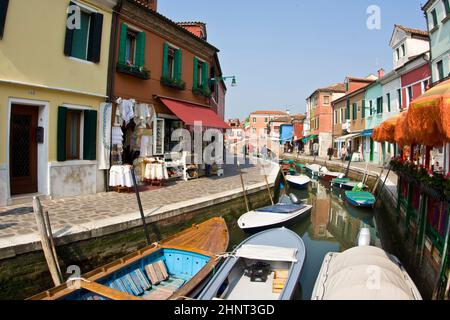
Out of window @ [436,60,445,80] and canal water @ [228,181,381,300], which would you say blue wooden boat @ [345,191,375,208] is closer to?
canal water @ [228,181,381,300]

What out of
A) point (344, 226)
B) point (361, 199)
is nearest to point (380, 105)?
point (361, 199)

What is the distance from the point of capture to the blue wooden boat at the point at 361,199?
46.5 ft

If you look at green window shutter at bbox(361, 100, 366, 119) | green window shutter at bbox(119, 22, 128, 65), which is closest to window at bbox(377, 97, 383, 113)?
green window shutter at bbox(361, 100, 366, 119)

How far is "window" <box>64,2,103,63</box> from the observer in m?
9.52

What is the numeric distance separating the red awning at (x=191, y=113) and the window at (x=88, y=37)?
333 centimetres

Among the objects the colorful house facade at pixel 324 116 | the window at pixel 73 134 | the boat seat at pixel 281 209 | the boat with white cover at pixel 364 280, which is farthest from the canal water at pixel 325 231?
the colorful house facade at pixel 324 116

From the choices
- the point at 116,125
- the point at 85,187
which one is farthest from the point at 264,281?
the point at 116,125

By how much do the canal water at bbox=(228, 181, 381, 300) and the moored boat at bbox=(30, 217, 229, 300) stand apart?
6.46 ft

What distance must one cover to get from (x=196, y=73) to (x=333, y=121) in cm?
2631

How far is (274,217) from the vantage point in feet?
33.8

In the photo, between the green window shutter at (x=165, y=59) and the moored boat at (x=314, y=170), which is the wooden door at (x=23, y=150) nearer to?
the green window shutter at (x=165, y=59)
